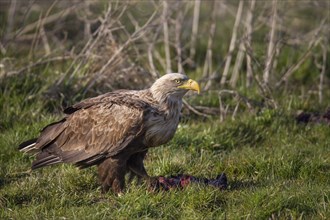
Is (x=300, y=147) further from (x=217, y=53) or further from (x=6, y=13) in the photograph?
(x=6, y=13)

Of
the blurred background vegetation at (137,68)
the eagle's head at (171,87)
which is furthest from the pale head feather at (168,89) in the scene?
the blurred background vegetation at (137,68)

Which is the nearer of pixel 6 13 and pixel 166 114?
pixel 166 114

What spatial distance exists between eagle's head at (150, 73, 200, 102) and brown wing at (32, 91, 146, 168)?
25 cm

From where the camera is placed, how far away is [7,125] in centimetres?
826

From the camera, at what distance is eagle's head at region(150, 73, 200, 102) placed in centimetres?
668

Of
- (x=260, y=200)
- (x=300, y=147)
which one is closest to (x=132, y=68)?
(x=300, y=147)

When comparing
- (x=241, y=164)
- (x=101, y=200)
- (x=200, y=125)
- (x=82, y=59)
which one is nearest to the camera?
(x=101, y=200)

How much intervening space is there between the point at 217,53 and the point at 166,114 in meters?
5.91

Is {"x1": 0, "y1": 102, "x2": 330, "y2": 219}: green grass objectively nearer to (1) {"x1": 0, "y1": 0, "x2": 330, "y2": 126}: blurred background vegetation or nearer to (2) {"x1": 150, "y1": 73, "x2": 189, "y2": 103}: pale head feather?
(1) {"x1": 0, "y1": 0, "x2": 330, "y2": 126}: blurred background vegetation

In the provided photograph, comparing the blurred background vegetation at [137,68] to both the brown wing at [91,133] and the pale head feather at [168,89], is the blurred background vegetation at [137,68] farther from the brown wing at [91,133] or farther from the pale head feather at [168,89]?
the pale head feather at [168,89]

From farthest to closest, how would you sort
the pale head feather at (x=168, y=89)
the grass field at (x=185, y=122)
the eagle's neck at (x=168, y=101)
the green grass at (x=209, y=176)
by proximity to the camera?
the pale head feather at (x=168, y=89)
the eagle's neck at (x=168, y=101)
the grass field at (x=185, y=122)
the green grass at (x=209, y=176)

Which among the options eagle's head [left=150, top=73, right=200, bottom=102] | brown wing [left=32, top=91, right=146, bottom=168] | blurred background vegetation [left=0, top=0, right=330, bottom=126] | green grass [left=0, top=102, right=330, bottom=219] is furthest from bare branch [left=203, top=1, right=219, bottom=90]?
brown wing [left=32, top=91, right=146, bottom=168]

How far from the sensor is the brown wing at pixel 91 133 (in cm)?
638

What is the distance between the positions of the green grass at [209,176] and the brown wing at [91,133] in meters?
0.22
